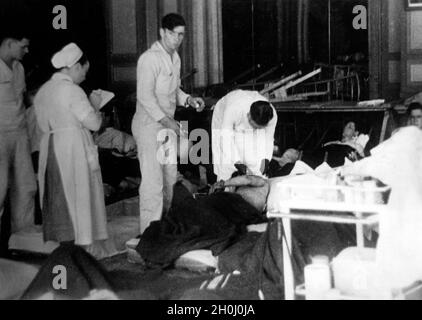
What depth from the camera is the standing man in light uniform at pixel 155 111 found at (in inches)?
212

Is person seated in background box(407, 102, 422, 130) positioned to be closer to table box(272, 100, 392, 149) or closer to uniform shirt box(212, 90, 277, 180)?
uniform shirt box(212, 90, 277, 180)

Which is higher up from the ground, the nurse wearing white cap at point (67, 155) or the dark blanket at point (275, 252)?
the nurse wearing white cap at point (67, 155)

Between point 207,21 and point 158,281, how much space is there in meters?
3.73

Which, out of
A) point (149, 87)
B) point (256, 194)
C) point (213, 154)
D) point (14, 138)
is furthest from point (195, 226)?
point (14, 138)

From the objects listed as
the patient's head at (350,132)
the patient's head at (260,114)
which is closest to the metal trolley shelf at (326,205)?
the patient's head at (260,114)

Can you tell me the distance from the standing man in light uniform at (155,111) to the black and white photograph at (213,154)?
1 cm

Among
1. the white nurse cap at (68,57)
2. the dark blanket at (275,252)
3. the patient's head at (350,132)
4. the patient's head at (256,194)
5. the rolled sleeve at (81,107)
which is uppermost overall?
the white nurse cap at (68,57)

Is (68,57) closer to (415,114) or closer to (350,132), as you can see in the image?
(415,114)

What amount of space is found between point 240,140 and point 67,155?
1372 millimetres

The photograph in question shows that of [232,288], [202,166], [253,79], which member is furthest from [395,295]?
[253,79]

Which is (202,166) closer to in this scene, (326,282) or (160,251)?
(160,251)

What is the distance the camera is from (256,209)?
5250 millimetres

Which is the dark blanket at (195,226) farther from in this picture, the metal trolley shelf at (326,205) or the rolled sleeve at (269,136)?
the metal trolley shelf at (326,205)
